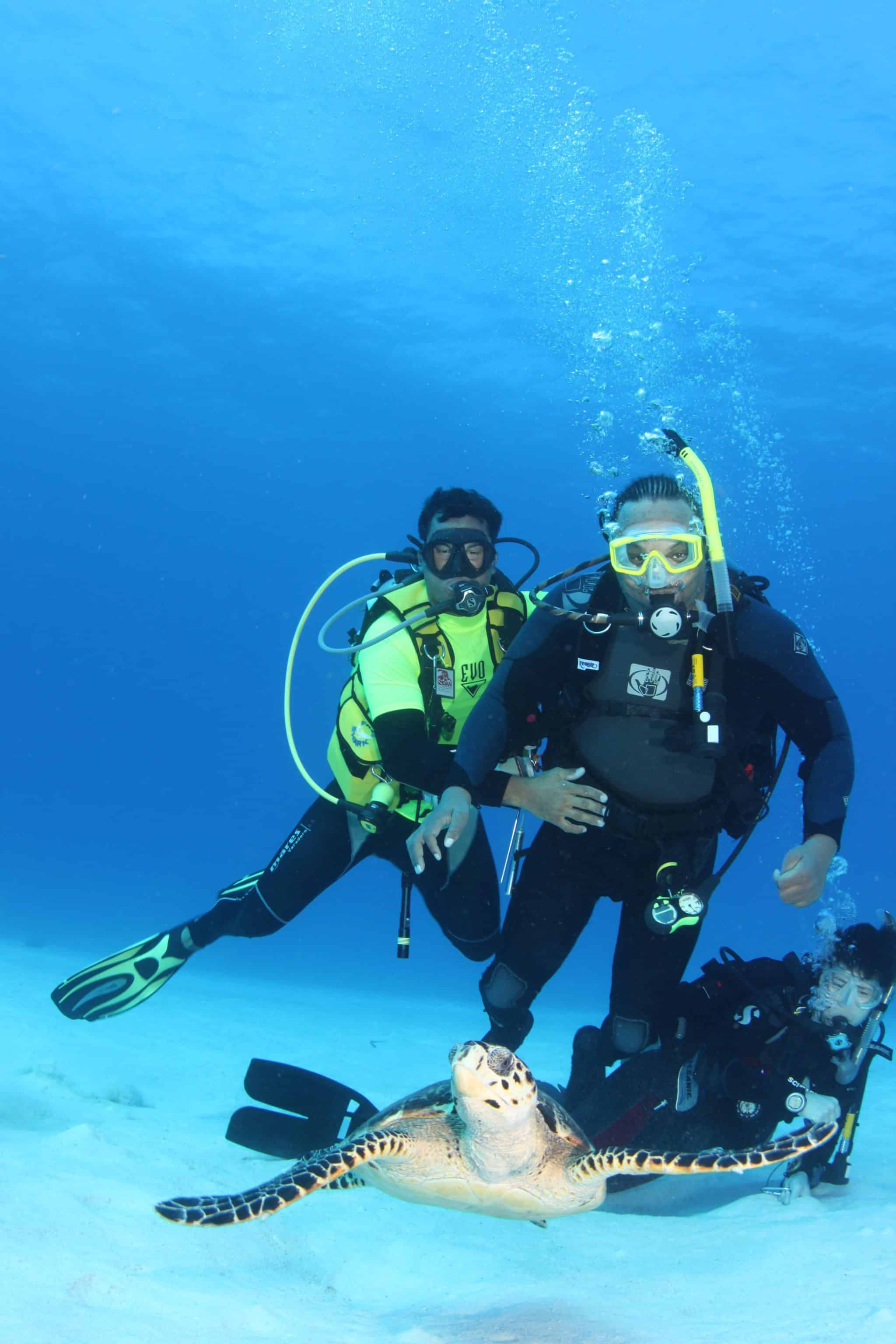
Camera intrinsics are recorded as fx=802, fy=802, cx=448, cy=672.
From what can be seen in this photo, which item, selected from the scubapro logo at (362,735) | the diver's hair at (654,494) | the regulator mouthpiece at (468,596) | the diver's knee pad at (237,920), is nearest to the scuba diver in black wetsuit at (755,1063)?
the scubapro logo at (362,735)

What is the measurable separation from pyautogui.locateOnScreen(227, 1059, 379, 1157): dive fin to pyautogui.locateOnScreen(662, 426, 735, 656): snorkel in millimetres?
2990

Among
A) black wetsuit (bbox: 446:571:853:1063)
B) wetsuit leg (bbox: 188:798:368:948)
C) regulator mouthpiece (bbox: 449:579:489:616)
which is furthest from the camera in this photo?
wetsuit leg (bbox: 188:798:368:948)

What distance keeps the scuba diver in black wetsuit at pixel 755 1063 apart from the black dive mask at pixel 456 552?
2.51 metres

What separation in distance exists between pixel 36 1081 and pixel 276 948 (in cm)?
1724

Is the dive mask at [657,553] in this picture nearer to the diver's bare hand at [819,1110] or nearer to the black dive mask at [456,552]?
the black dive mask at [456,552]

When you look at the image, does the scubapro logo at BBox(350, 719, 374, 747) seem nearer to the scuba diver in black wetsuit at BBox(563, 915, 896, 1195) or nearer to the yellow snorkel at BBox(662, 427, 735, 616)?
the scuba diver in black wetsuit at BBox(563, 915, 896, 1195)

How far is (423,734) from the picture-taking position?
4.23 metres

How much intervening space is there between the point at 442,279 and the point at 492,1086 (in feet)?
71.8

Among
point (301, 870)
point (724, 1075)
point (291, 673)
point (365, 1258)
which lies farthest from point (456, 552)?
point (365, 1258)

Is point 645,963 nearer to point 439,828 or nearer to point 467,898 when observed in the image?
point 467,898

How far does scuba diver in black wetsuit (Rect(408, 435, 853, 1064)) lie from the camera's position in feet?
11.4

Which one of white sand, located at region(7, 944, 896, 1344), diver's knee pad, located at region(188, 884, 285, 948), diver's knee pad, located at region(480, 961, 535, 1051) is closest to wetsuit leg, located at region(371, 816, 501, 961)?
diver's knee pad, located at region(480, 961, 535, 1051)

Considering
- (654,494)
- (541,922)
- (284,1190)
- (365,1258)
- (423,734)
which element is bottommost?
(365,1258)

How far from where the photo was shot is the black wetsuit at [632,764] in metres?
3.56
